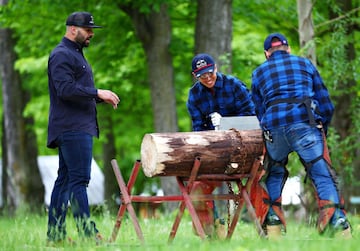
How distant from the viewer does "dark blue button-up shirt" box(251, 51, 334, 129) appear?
8047 millimetres

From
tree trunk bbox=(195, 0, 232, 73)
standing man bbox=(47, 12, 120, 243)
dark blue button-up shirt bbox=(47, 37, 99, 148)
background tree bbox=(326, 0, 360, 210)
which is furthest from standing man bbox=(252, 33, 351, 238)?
tree trunk bbox=(195, 0, 232, 73)

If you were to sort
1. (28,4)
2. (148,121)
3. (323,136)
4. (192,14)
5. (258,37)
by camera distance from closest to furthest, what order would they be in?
(323,136), (28,4), (192,14), (258,37), (148,121)

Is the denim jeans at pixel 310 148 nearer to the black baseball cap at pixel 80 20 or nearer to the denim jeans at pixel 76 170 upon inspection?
the denim jeans at pixel 76 170

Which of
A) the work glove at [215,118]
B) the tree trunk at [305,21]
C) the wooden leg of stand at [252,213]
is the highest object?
the tree trunk at [305,21]

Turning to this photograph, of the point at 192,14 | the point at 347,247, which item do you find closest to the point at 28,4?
the point at 192,14

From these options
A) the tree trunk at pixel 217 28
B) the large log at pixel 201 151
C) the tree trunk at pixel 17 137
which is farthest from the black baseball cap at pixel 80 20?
the tree trunk at pixel 17 137

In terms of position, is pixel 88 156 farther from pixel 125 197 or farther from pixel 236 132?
pixel 236 132

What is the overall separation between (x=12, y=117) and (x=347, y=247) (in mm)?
17765

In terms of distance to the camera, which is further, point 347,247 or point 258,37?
point 258,37

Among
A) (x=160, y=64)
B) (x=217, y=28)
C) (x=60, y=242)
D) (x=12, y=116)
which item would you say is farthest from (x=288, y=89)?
(x=12, y=116)

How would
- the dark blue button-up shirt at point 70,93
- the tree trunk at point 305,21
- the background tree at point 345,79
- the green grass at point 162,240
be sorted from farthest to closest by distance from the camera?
the background tree at point 345,79, the tree trunk at point 305,21, the dark blue button-up shirt at point 70,93, the green grass at point 162,240

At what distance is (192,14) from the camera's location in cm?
1980

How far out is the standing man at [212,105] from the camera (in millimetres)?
9203

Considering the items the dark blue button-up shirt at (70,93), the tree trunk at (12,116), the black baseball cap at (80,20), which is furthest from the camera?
the tree trunk at (12,116)
